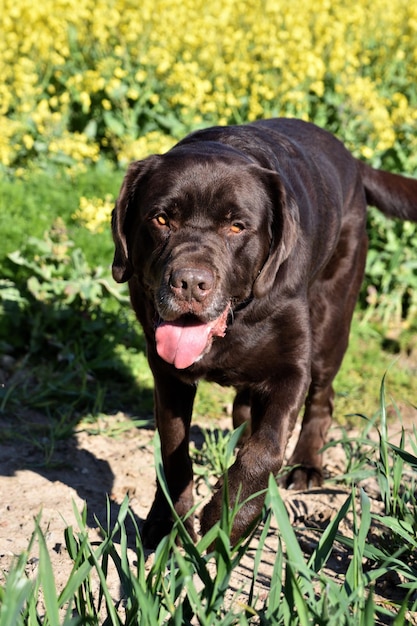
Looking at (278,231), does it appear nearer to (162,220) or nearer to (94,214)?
(162,220)

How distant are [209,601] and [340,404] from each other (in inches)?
139

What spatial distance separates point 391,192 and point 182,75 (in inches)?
132

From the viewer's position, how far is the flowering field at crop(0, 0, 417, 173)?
23.7ft

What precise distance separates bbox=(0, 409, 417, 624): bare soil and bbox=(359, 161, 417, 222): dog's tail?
4.24 ft

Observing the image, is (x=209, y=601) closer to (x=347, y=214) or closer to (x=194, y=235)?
(x=194, y=235)

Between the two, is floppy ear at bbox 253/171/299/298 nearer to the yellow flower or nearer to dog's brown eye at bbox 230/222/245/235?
dog's brown eye at bbox 230/222/245/235

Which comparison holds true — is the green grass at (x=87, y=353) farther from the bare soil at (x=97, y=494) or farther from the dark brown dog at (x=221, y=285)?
the dark brown dog at (x=221, y=285)

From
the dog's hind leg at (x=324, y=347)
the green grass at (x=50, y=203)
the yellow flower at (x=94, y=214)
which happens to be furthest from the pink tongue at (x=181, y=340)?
the yellow flower at (x=94, y=214)

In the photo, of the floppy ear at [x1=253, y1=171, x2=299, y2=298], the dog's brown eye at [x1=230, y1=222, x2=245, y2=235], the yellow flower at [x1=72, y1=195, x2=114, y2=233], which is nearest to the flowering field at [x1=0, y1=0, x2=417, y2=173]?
the yellow flower at [x1=72, y1=195, x2=114, y2=233]

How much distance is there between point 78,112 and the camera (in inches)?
324

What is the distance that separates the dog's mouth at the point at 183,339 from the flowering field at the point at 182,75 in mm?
4040

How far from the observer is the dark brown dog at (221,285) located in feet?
9.74

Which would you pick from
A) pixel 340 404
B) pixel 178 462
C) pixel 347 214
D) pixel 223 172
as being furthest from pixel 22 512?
pixel 340 404

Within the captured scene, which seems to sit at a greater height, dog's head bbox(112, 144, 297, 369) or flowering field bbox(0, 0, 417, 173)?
flowering field bbox(0, 0, 417, 173)
